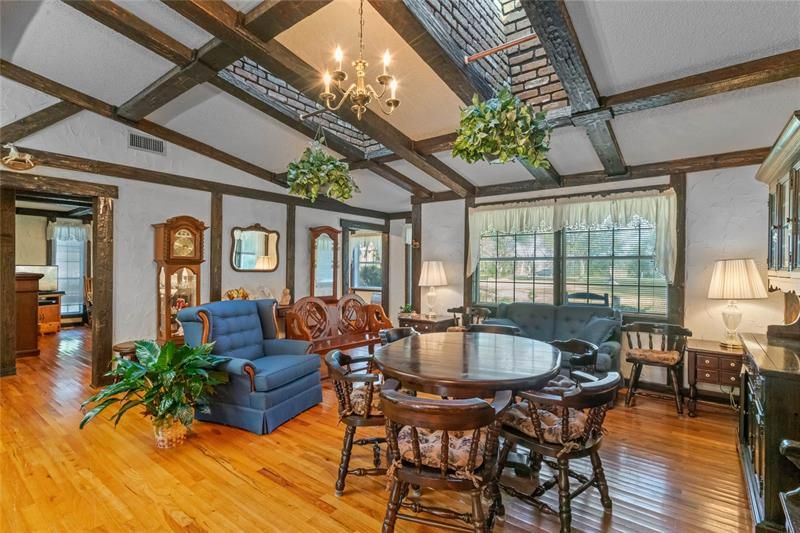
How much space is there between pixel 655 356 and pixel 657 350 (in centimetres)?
35

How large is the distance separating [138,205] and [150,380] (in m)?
2.68

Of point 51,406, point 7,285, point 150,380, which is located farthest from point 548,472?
point 7,285

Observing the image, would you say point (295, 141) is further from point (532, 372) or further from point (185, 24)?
point (532, 372)

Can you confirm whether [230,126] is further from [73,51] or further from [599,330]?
[599,330]

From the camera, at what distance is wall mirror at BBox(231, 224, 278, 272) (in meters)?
5.52

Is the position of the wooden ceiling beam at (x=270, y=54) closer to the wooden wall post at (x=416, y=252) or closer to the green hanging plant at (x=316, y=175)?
the green hanging plant at (x=316, y=175)

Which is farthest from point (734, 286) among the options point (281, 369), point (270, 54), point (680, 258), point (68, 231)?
point (68, 231)

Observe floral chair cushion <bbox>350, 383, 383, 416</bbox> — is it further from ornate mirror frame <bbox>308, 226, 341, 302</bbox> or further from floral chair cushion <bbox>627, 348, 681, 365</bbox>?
ornate mirror frame <bbox>308, 226, 341, 302</bbox>

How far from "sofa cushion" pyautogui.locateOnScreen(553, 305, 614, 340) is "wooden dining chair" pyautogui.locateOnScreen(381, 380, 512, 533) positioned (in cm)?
298

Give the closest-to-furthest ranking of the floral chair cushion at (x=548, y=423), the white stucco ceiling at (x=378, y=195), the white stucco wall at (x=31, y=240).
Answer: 1. the floral chair cushion at (x=548, y=423)
2. the white stucco ceiling at (x=378, y=195)
3. the white stucco wall at (x=31, y=240)

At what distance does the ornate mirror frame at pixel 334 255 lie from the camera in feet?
21.3

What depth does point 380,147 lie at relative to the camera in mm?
4988

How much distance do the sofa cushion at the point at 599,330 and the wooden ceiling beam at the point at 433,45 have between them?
272 centimetres

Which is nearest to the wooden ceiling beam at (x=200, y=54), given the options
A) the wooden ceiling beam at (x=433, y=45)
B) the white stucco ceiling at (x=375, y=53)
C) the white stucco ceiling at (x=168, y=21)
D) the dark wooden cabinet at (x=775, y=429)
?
the white stucco ceiling at (x=168, y=21)
